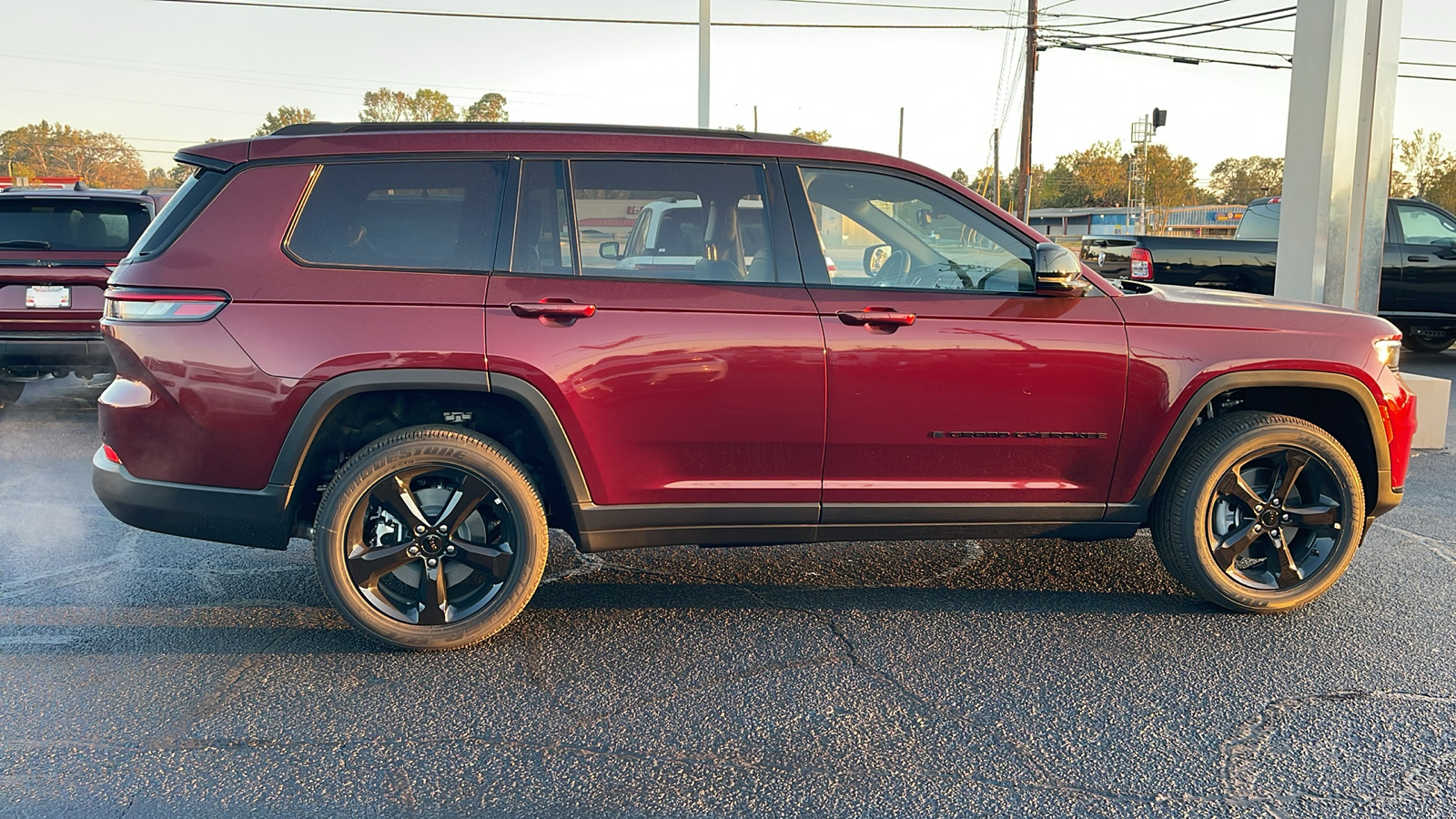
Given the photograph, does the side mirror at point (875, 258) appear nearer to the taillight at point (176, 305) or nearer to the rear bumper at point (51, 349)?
the taillight at point (176, 305)

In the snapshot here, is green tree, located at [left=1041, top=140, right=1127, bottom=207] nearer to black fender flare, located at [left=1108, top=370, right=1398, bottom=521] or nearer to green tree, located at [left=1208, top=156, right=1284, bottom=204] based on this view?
green tree, located at [left=1208, top=156, right=1284, bottom=204]

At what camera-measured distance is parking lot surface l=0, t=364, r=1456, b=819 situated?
9.57 feet

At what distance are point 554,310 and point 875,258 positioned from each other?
125 cm

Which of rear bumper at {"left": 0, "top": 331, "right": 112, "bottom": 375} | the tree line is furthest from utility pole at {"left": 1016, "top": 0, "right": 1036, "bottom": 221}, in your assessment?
rear bumper at {"left": 0, "top": 331, "right": 112, "bottom": 375}

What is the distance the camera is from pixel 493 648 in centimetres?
396

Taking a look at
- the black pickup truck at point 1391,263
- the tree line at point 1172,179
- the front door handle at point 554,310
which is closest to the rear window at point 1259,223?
the black pickup truck at point 1391,263

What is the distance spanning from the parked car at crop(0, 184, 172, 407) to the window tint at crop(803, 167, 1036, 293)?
598cm

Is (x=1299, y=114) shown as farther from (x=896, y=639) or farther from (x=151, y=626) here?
(x=151, y=626)

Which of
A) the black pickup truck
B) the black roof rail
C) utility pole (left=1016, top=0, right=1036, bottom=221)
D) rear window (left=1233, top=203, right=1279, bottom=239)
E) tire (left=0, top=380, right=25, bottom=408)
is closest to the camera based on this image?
the black roof rail

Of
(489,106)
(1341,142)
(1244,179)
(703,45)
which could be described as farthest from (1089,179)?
(1341,142)

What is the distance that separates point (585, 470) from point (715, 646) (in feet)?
2.63

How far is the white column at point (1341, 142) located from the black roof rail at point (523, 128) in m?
5.71

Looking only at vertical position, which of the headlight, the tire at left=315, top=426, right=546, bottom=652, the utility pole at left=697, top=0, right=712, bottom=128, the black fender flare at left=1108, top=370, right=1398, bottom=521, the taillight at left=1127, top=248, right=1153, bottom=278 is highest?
the utility pole at left=697, top=0, right=712, bottom=128

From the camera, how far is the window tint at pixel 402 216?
150 inches
